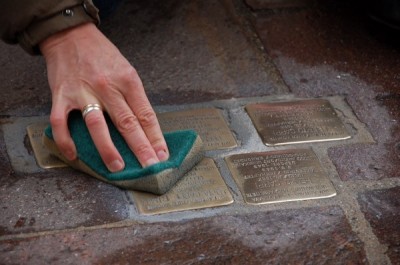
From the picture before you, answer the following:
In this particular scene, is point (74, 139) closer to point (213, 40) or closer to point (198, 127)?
point (198, 127)

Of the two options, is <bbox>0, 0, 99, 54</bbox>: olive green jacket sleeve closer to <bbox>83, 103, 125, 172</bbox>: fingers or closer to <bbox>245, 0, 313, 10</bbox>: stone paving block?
<bbox>83, 103, 125, 172</bbox>: fingers

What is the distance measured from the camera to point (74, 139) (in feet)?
5.49

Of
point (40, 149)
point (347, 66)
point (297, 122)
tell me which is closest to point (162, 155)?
point (40, 149)

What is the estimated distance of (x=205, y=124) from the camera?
1.87 m

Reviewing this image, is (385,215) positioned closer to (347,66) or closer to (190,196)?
(190,196)

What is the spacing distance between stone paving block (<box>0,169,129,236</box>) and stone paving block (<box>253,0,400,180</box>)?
507 mm

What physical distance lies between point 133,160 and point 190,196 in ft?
0.44

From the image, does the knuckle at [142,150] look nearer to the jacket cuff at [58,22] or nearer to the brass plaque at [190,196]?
the brass plaque at [190,196]

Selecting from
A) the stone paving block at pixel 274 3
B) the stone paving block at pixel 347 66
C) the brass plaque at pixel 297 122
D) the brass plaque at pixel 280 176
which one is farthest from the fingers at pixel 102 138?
the stone paving block at pixel 274 3

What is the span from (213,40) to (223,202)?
722 mm

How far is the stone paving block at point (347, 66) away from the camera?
5.99 ft

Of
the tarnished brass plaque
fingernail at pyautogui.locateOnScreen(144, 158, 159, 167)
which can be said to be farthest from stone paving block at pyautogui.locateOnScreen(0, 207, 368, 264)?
the tarnished brass plaque

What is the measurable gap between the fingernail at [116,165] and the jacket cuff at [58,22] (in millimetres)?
314

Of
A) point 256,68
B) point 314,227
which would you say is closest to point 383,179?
point 314,227
